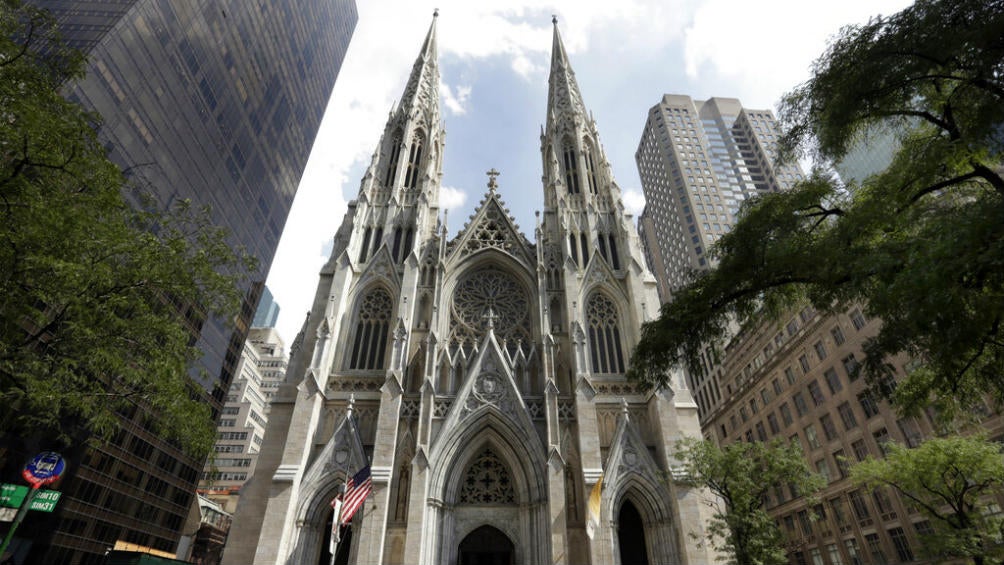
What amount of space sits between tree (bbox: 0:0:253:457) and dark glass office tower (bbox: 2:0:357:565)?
1129cm

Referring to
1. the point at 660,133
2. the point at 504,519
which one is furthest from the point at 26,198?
the point at 660,133

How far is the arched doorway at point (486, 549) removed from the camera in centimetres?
2198

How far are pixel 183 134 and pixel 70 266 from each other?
32.0 metres

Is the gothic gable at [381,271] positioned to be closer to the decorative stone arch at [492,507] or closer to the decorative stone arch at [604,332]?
the decorative stone arch at [492,507]

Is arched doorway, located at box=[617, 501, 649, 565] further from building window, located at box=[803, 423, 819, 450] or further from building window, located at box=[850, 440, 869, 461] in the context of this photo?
building window, located at box=[803, 423, 819, 450]

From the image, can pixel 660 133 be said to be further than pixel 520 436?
Yes

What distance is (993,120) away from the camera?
7680 millimetres

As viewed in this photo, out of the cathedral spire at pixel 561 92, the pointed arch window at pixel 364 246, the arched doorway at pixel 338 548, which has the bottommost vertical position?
the arched doorway at pixel 338 548

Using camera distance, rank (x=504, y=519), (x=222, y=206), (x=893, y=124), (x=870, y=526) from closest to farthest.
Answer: (x=893, y=124), (x=504, y=519), (x=870, y=526), (x=222, y=206)

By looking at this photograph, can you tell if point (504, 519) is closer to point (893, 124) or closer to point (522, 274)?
point (522, 274)

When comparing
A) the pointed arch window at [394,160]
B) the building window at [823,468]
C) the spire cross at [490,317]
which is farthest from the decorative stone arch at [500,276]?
the building window at [823,468]

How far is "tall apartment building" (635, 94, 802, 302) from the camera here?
235 ft

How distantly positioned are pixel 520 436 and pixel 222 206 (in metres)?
33.3

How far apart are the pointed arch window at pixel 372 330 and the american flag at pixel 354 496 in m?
9.38
